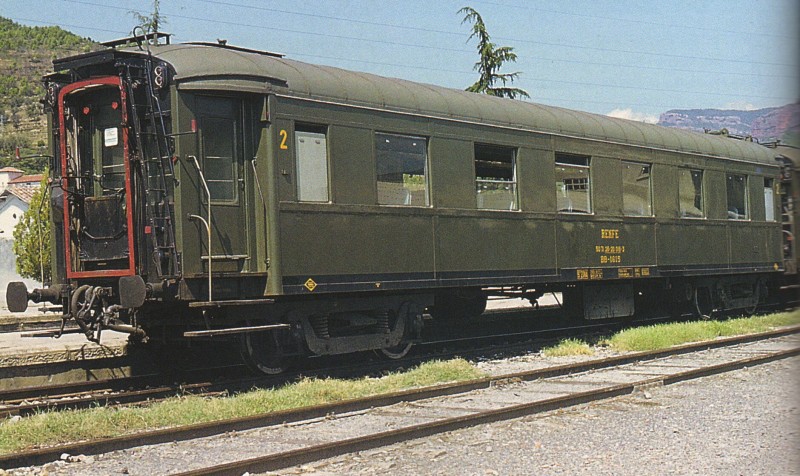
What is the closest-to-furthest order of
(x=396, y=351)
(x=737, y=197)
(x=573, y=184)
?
(x=396, y=351), (x=573, y=184), (x=737, y=197)

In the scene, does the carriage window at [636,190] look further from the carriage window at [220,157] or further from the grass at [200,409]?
the carriage window at [220,157]

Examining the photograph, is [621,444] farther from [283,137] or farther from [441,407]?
[283,137]

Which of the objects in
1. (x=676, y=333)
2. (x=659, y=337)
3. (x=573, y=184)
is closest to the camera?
(x=659, y=337)

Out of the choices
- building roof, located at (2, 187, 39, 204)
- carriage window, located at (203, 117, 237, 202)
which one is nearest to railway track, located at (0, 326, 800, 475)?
carriage window, located at (203, 117, 237, 202)

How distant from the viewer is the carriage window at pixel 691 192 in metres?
17.3

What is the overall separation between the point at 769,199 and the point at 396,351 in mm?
11367

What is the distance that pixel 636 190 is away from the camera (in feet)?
53.1

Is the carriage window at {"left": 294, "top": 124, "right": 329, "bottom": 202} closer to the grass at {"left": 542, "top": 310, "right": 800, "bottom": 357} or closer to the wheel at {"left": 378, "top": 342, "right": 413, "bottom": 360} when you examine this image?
the wheel at {"left": 378, "top": 342, "right": 413, "bottom": 360}

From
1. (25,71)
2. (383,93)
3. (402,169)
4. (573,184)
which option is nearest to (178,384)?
(402,169)

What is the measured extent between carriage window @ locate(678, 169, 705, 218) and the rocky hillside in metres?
104

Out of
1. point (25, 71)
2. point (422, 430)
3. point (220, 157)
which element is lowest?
point (422, 430)

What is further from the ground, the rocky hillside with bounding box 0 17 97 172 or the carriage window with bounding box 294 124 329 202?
the rocky hillside with bounding box 0 17 97 172

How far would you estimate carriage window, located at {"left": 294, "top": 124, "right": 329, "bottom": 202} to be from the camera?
10688 millimetres

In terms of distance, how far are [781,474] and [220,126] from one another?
22.0 feet
